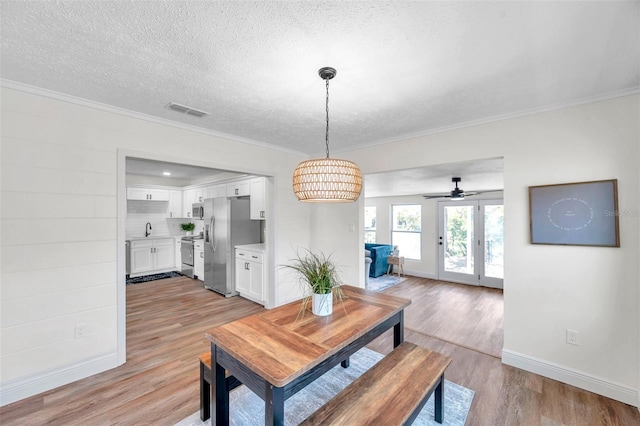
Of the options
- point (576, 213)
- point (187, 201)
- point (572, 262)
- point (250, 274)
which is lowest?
point (250, 274)

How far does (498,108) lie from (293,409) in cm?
314

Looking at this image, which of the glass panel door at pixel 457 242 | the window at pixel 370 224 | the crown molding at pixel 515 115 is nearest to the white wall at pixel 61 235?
the crown molding at pixel 515 115

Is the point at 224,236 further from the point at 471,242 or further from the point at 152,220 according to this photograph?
the point at 471,242

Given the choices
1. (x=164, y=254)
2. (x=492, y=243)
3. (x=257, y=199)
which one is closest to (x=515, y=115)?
(x=257, y=199)

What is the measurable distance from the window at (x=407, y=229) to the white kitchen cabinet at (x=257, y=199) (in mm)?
4728

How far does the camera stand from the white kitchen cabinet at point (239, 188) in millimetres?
4863

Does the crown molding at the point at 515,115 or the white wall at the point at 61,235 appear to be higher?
the crown molding at the point at 515,115

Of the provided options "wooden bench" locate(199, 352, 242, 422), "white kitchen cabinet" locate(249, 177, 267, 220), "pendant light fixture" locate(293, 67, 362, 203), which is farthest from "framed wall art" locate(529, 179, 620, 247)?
"white kitchen cabinet" locate(249, 177, 267, 220)

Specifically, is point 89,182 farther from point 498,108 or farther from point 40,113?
point 498,108

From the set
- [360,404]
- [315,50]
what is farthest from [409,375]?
[315,50]

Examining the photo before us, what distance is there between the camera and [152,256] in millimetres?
6188

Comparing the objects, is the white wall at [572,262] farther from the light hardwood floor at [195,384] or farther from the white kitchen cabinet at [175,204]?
the white kitchen cabinet at [175,204]

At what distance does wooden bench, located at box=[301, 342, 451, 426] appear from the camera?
1353mm

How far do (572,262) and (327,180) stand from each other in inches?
90.9
